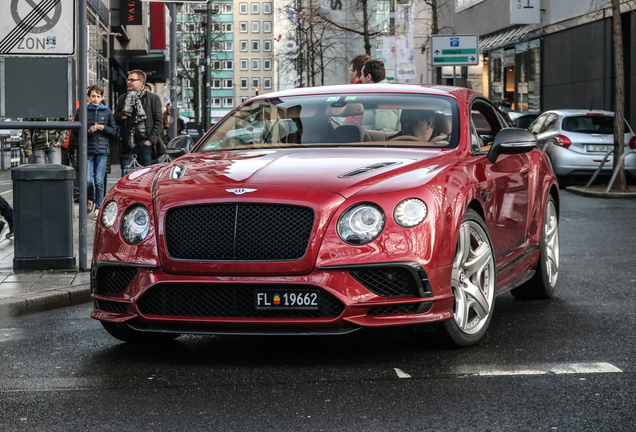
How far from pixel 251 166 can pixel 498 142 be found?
1.61 meters

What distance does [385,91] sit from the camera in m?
6.67

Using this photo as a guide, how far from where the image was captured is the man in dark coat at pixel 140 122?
14.5 m

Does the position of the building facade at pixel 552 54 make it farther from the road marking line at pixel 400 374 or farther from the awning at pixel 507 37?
the road marking line at pixel 400 374

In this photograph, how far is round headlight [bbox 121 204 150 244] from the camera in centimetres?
521

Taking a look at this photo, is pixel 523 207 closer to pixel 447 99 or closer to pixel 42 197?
pixel 447 99

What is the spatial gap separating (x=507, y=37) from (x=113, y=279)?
32.2m

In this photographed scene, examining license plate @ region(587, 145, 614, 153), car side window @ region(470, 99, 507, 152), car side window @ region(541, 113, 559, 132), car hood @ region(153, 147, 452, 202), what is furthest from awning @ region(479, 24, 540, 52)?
car hood @ region(153, 147, 452, 202)

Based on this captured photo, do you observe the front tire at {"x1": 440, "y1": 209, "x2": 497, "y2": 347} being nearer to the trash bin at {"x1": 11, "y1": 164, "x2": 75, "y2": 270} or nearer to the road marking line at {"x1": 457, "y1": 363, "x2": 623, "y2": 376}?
the road marking line at {"x1": 457, "y1": 363, "x2": 623, "y2": 376}

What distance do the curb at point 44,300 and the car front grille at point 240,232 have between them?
246 centimetres

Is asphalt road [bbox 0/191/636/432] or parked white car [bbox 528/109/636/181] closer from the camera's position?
asphalt road [bbox 0/191/636/432]

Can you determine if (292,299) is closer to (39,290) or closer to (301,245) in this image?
(301,245)

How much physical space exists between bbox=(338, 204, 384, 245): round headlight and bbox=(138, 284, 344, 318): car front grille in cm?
30

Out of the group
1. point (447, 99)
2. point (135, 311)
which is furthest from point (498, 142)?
point (135, 311)

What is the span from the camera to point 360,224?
4918 millimetres
